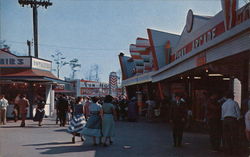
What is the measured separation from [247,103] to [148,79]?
17.3 m

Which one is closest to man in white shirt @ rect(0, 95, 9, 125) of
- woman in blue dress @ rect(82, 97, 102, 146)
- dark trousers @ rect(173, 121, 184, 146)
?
woman in blue dress @ rect(82, 97, 102, 146)

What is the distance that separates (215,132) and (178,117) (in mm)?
1253

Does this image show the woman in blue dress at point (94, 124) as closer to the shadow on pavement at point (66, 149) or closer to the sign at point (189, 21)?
the shadow on pavement at point (66, 149)

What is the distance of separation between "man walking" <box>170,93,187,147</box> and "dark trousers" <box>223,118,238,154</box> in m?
1.62

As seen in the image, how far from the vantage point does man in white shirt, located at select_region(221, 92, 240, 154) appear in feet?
28.5

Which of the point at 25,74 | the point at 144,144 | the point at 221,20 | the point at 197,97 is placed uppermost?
the point at 221,20

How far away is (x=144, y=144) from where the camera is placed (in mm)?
10633

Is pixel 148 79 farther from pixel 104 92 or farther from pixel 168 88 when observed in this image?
pixel 104 92

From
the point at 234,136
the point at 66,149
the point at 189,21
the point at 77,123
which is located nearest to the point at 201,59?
the point at 234,136

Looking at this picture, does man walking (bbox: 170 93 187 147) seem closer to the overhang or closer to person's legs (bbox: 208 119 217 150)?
person's legs (bbox: 208 119 217 150)

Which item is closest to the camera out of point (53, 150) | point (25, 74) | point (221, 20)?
point (53, 150)

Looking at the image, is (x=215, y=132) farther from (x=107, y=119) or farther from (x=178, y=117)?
(x=107, y=119)

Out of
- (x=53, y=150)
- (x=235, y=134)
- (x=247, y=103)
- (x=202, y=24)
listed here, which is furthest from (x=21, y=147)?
(x=202, y=24)

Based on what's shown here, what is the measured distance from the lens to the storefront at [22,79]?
2219 cm
